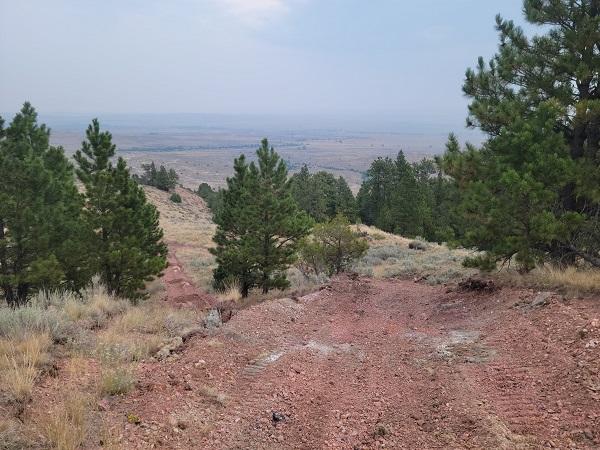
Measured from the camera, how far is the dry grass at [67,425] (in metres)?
3.87

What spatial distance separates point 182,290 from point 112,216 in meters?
9.66

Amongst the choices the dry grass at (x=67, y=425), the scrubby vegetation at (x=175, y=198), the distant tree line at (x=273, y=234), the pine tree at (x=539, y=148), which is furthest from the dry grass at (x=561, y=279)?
the scrubby vegetation at (x=175, y=198)

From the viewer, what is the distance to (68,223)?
15266mm

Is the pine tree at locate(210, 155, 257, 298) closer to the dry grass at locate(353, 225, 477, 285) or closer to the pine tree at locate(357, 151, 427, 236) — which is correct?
the dry grass at locate(353, 225, 477, 285)

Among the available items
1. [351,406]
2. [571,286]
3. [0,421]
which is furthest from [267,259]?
[0,421]

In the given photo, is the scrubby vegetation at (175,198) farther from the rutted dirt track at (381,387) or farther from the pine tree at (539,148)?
the rutted dirt track at (381,387)

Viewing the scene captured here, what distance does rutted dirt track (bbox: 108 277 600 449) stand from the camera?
14.7ft

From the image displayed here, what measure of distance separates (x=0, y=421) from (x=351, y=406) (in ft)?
11.6

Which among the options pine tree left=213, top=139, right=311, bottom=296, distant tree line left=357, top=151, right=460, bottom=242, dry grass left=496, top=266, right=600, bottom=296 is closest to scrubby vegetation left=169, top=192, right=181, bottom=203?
distant tree line left=357, top=151, right=460, bottom=242

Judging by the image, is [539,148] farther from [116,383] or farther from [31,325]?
[31,325]

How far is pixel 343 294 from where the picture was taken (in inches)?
486

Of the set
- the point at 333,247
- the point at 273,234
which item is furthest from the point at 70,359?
the point at 333,247

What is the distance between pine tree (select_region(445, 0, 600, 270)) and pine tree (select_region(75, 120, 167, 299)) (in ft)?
35.8

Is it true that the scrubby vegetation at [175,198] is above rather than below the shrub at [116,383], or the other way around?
below
